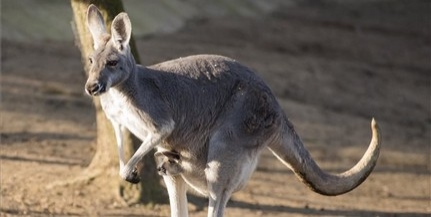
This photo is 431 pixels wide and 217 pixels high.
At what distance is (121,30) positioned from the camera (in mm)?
7172

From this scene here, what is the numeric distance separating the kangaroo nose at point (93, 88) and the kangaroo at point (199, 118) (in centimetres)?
38

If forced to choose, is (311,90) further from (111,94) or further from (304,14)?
(111,94)

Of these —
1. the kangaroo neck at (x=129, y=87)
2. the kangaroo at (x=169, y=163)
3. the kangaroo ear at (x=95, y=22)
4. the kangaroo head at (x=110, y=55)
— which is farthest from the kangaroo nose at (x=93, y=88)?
the kangaroo at (x=169, y=163)

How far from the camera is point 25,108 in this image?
1290cm

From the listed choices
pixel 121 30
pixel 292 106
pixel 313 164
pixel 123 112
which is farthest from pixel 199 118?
pixel 292 106

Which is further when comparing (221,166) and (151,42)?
(151,42)

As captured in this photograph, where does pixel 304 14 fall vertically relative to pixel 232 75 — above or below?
below

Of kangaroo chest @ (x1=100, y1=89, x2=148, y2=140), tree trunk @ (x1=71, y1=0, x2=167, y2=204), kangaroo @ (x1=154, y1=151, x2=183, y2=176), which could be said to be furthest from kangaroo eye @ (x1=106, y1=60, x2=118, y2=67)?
Answer: tree trunk @ (x1=71, y1=0, x2=167, y2=204)

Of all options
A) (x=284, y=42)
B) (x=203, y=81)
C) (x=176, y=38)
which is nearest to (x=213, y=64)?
(x=203, y=81)

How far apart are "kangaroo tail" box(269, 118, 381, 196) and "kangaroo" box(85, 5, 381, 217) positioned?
0.9 inches

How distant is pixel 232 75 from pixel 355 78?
10.7 metres

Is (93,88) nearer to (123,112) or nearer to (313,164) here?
(123,112)

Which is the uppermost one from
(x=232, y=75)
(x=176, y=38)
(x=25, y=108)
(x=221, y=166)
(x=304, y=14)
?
(x=232, y=75)

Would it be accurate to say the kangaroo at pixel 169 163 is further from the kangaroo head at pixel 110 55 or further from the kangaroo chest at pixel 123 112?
the kangaroo head at pixel 110 55
